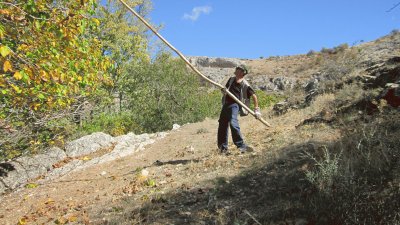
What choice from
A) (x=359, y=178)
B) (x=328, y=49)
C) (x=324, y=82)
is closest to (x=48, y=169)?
(x=324, y=82)

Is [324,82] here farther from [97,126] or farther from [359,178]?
[97,126]

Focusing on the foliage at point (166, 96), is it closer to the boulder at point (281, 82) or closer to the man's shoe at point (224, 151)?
the man's shoe at point (224, 151)

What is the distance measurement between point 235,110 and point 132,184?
102 inches

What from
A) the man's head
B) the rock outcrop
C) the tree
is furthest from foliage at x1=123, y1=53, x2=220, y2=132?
the man's head

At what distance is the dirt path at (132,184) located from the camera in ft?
20.3

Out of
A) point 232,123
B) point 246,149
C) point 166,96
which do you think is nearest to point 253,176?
point 246,149

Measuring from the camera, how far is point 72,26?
250 inches

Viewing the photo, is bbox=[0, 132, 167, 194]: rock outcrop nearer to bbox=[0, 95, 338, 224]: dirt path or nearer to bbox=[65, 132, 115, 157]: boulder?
bbox=[65, 132, 115, 157]: boulder

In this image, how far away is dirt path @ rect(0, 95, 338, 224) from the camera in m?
6.18

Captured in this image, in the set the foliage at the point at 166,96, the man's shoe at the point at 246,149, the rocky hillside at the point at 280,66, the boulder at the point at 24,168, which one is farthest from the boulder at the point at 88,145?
the rocky hillside at the point at 280,66

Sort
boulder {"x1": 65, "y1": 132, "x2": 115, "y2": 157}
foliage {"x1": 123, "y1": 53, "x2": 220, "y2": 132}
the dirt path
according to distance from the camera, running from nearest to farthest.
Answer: the dirt path → boulder {"x1": 65, "y1": 132, "x2": 115, "y2": 157} → foliage {"x1": 123, "y1": 53, "x2": 220, "y2": 132}

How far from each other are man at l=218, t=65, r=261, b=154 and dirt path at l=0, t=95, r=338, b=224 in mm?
258

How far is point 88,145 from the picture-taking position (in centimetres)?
1473

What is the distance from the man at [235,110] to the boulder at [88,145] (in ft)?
25.0
